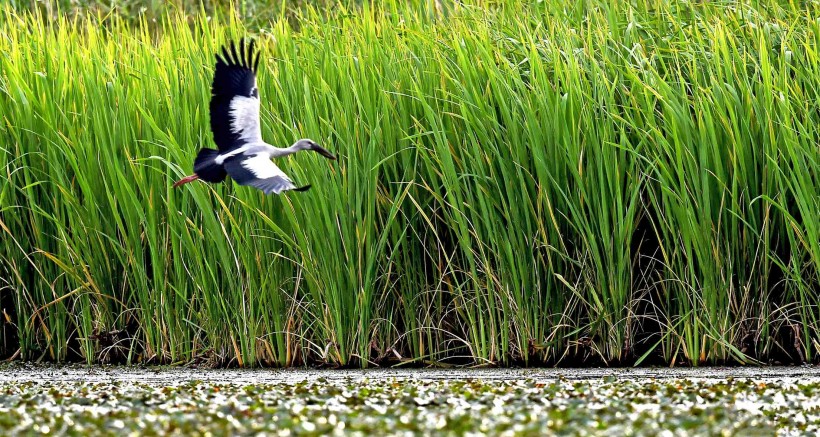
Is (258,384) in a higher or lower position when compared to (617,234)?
lower

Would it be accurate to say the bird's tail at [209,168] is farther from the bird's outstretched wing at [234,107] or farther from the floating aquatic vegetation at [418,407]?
the floating aquatic vegetation at [418,407]

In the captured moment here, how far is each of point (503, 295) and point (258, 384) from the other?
122 centimetres

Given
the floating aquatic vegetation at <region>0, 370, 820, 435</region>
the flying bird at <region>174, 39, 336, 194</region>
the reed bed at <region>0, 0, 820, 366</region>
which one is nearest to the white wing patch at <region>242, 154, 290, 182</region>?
the flying bird at <region>174, 39, 336, 194</region>

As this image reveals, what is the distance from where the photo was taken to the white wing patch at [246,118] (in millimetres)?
4387

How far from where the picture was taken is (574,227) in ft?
18.0

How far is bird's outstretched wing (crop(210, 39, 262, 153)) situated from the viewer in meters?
4.41

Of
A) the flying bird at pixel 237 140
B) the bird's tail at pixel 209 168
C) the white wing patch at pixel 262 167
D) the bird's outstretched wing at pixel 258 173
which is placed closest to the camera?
the bird's outstretched wing at pixel 258 173

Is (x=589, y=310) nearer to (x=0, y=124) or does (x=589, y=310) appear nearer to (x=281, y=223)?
(x=281, y=223)

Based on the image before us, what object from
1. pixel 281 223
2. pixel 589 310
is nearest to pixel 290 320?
pixel 281 223

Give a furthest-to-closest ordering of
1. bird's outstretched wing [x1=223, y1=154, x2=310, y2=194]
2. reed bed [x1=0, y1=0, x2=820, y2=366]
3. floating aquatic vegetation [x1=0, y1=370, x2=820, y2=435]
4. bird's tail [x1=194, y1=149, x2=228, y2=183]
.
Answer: reed bed [x1=0, y1=0, x2=820, y2=366], bird's tail [x1=194, y1=149, x2=228, y2=183], bird's outstretched wing [x1=223, y1=154, x2=310, y2=194], floating aquatic vegetation [x1=0, y1=370, x2=820, y2=435]

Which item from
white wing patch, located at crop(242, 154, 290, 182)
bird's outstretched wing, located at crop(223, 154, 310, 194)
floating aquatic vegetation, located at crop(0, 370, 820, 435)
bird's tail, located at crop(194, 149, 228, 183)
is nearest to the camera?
floating aquatic vegetation, located at crop(0, 370, 820, 435)

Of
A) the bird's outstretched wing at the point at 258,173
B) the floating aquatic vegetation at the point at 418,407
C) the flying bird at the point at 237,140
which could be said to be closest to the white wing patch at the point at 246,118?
the flying bird at the point at 237,140

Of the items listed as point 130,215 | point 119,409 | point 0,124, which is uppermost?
point 0,124

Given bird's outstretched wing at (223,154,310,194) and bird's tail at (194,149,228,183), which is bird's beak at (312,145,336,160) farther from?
bird's tail at (194,149,228,183)
